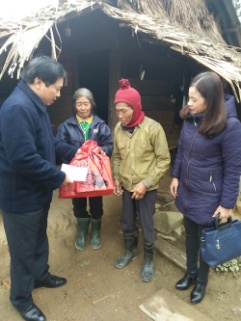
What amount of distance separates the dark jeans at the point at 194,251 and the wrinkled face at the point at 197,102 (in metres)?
1.08

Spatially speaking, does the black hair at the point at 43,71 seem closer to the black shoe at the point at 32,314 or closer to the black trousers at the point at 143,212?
the black trousers at the point at 143,212

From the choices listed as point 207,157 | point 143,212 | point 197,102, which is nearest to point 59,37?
point 197,102

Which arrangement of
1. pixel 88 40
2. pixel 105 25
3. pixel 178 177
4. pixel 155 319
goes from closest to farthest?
1. pixel 155 319
2. pixel 178 177
3. pixel 105 25
4. pixel 88 40

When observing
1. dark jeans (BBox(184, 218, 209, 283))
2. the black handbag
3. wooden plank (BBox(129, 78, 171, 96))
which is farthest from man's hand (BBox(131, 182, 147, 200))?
wooden plank (BBox(129, 78, 171, 96))

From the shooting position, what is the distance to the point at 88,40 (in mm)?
4793

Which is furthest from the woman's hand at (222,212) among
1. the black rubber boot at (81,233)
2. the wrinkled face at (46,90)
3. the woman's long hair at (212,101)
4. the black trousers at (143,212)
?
the black rubber boot at (81,233)

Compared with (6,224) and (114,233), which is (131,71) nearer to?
(114,233)

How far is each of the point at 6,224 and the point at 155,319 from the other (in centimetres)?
165

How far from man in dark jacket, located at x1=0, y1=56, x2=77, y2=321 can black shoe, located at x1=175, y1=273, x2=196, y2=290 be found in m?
1.42

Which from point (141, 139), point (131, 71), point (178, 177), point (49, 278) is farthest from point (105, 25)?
point (49, 278)

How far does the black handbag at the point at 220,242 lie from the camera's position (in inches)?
88.7

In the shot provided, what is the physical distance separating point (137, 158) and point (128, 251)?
127 cm

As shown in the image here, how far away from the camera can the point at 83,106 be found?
119 inches

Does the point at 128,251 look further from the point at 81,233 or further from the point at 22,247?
the point at 22,247
